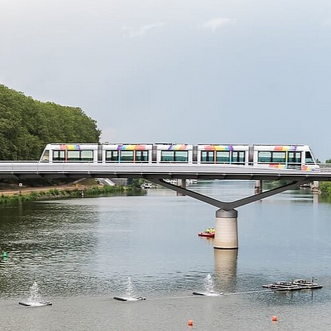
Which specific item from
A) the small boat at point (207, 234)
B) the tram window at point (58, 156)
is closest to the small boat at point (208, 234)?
the small boat at point (207, 234)

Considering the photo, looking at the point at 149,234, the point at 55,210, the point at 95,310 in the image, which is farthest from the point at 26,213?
the point at 95,310

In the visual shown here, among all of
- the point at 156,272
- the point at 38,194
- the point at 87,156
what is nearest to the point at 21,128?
the point at 38,194

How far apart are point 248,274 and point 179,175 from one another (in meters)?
13.9

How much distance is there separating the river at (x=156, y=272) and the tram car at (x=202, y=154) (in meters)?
8.90

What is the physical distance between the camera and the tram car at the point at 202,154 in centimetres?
7869

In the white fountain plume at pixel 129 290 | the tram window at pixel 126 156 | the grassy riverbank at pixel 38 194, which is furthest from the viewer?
the grassy riverbank at pixel 38 194

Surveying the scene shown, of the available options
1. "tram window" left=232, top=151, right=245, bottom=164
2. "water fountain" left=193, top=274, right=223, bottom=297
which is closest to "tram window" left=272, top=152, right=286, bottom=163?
"tram window" left=232, top=151, right=245, bottom=164

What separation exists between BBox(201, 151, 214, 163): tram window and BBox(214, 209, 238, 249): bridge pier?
16.4 feet

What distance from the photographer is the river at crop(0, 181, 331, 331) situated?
166ft

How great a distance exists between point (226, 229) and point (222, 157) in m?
7.17

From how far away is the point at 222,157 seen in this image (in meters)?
79.8

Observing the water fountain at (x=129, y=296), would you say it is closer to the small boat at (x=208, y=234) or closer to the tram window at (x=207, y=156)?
the tram window at (x=207, y=156)

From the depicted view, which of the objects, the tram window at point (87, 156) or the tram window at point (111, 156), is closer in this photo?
the tram window at point (111, 156)

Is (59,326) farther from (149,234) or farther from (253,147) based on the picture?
(149,234)
